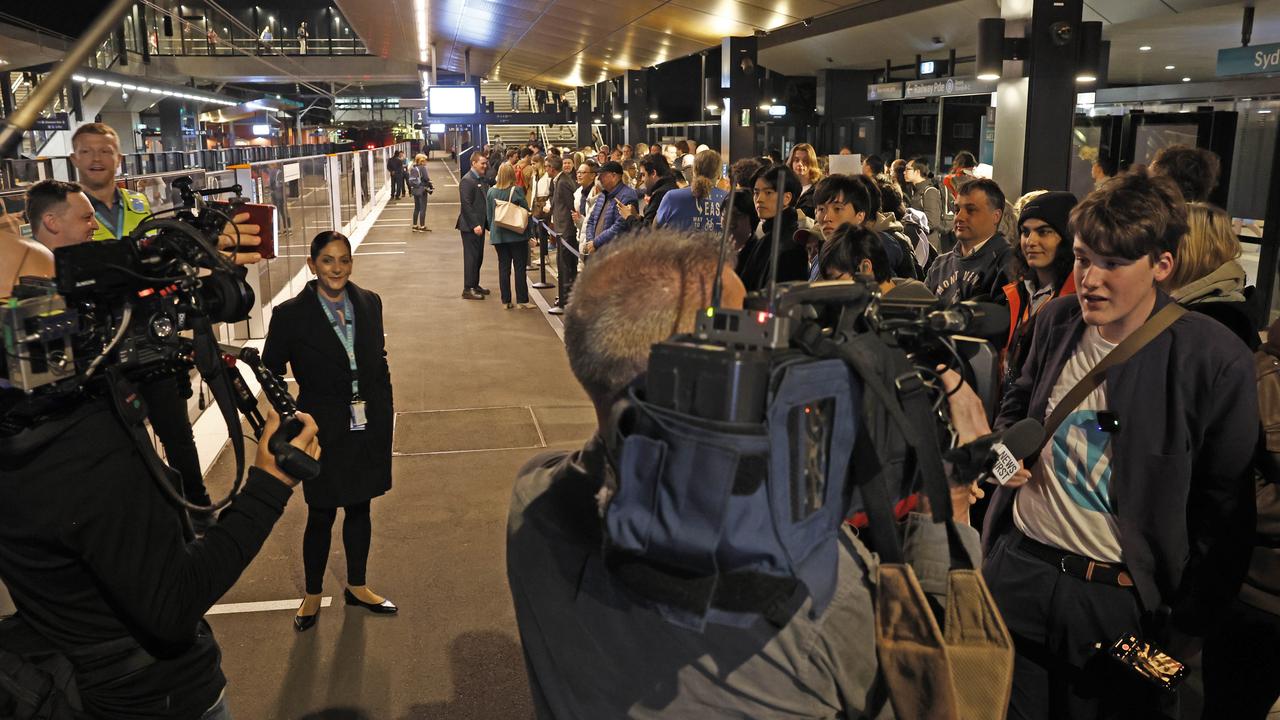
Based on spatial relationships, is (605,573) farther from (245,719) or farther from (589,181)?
(589,181)

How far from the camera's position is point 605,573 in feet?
4.64

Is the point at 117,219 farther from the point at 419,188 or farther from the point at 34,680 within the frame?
the point at 419,188

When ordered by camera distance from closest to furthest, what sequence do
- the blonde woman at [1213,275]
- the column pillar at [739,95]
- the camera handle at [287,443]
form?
the camera handle at [287,443], the blonde woman at [1213,275], the column pillar at [739,95]

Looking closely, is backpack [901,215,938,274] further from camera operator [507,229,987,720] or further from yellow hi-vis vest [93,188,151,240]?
camera operator [507,229,987,720]

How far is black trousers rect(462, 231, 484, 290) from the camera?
13.8m

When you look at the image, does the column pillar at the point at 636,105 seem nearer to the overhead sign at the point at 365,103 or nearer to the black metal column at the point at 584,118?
the black metal column at the point at 584,118

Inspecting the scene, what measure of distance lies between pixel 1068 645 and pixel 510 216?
10.4 meters

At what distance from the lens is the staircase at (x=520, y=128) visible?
51.9 meters

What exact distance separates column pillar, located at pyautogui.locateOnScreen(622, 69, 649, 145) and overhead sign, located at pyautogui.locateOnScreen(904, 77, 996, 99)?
14.1 m

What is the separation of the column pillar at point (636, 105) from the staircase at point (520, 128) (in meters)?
14.3

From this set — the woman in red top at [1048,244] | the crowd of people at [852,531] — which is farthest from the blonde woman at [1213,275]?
the woman in red top at [1048,244]

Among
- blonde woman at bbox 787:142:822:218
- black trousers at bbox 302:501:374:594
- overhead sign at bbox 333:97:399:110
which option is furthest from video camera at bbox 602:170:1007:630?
overhead sign at bbox 333:97:399:110

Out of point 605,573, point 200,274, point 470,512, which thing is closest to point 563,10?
point 470,512

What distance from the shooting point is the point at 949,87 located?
1445 cm
